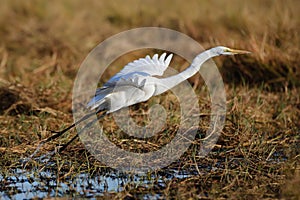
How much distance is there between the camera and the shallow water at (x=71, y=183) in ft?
10.3

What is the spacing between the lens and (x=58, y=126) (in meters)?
4.46

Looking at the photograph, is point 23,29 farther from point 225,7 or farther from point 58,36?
point 225,7

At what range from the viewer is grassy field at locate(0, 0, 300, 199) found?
10.9ft

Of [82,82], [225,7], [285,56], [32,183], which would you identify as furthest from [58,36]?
[32,183]

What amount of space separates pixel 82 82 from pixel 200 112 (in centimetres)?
161

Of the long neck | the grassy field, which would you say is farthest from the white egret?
the grassy field

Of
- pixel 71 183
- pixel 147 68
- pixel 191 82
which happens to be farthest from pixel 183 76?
pixel 191 82

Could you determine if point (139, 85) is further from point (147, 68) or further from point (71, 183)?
point (71, 183)

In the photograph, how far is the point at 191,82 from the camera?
538 centimetres

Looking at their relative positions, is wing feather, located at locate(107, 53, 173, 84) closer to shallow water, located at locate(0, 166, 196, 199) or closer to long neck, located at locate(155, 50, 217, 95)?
long neck, located at locate(155, 50, 217, 95)

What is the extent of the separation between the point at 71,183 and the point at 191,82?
2366mm

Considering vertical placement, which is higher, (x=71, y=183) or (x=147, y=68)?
(x=147, y=68)

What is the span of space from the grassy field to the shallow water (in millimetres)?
79

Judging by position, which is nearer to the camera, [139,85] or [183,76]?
[139,85]
